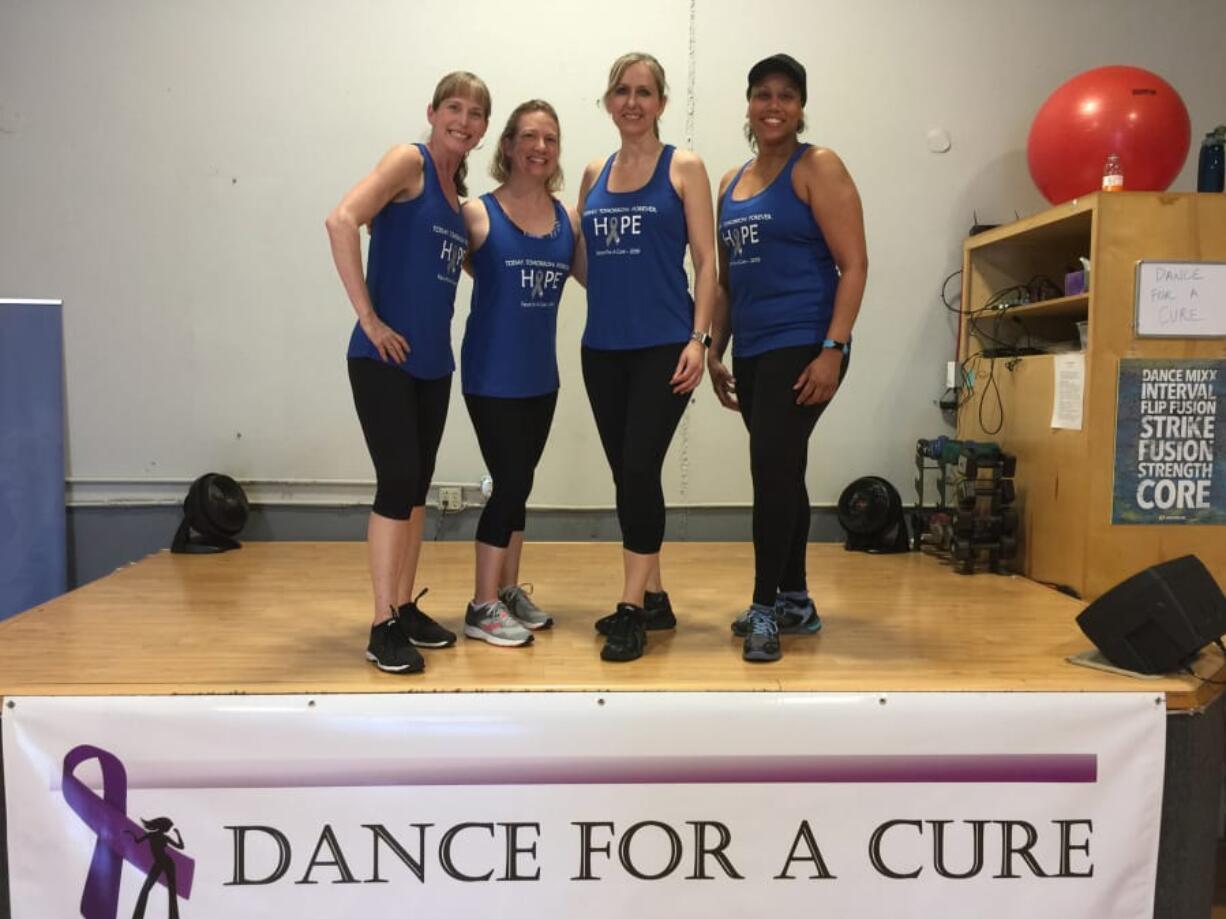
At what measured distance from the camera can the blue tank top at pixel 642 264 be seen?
2.00 metres

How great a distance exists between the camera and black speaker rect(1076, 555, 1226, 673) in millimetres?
1810

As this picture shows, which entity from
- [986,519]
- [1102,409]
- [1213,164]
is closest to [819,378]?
[1102,409]

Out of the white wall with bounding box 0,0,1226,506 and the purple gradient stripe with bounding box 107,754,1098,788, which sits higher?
the white wall with bounding box 0,0,1226,506

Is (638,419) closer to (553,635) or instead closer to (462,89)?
(553,635)

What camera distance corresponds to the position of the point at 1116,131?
2.87m

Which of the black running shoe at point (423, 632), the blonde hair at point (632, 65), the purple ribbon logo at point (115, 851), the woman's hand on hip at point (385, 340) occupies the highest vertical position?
the blonde hair at point (632, 65)

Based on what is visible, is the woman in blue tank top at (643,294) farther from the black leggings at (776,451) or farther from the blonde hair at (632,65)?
the black leggings at (776,451)

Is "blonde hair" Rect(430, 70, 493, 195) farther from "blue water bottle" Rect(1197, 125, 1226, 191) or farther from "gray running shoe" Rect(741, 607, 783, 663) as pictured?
"blue water bottle" Rect(1197, 125, 1226, 191)

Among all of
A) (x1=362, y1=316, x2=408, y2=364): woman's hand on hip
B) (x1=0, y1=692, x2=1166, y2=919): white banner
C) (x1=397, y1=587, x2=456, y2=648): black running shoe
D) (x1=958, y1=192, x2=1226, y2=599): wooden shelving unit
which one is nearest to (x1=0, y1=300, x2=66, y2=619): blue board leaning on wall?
(x1=0, y1=692, x2=1166, y2=919): white banner

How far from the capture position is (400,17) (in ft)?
11.3

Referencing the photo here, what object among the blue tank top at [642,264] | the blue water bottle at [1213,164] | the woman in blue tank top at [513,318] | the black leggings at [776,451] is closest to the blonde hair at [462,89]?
the woman in blue tank top at [513,318]

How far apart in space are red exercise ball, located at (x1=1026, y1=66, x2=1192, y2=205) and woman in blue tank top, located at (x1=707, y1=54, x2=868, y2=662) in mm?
1419

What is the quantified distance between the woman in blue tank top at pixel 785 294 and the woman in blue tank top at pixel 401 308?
650 millimetres

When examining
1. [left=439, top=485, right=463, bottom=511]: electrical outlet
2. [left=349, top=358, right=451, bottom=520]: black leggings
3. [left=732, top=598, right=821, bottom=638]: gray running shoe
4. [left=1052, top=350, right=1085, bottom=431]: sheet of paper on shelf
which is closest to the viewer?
[left=349, top=358, right=451, bottom=520]: black leggings
